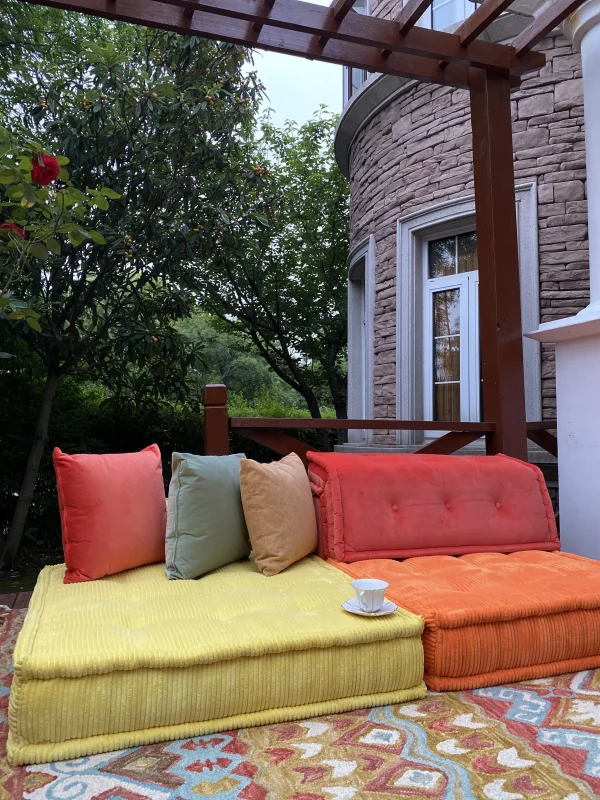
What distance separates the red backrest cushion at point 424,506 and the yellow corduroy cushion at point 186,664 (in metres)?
0.53

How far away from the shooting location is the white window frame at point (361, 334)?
562cm

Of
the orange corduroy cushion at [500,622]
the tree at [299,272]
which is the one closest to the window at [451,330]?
the orange corduroy cushion at [500,622]

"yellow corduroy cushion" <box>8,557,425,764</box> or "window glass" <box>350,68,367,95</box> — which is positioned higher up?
"window glass" <box>350,68,367,95</box>

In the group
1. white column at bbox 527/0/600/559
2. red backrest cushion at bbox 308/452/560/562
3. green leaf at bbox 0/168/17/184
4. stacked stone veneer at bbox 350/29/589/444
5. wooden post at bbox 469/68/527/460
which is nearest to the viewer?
green leaf at bbox 0/168/17/184

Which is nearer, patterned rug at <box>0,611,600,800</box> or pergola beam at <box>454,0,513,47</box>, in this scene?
patterned rug at <box>0,611,600,800</box>

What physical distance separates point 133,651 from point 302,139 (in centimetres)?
970

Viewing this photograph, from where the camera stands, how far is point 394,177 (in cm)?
532

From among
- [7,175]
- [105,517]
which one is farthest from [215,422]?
[7,175]

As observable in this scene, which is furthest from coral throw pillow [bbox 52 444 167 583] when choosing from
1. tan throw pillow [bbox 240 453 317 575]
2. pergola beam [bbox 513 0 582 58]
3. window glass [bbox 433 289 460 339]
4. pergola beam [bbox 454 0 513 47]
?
window glass [bbox 433 289 460 339]

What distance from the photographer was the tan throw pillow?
233 cm

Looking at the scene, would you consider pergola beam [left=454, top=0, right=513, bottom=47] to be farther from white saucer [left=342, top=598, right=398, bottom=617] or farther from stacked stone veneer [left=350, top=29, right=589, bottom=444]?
white saucer [left=342, top=598, right=398, bottom=617]

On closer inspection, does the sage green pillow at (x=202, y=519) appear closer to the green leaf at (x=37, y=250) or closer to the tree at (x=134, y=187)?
the green leaf at (x=37, y=250)

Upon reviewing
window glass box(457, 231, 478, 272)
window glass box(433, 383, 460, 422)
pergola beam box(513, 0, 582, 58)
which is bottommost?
A: window glass box(433, 383, 460, 422)

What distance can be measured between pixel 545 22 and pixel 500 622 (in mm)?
2817
